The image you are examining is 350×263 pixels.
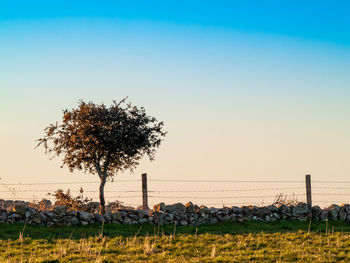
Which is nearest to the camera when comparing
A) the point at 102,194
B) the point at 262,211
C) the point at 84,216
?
the point at 84,216

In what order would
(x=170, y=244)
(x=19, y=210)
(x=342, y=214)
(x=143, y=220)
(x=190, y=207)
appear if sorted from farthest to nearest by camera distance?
(x=342, y=214) < (x=190, y=207) < (x=143, y=220) < (x=19, y=210) < (x=170, y=244)

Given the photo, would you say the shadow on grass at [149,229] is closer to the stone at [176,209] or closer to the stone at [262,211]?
the stone at [262,211]

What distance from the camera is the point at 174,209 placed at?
827 inches

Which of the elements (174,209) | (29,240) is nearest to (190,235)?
(174,209)

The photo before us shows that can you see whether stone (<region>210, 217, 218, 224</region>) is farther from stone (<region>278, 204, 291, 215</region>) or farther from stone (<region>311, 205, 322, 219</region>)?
stone (<region>311, 205, 322, 219</region>)

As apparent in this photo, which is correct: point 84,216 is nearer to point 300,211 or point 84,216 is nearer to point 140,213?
point 140,213

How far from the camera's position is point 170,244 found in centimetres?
1523

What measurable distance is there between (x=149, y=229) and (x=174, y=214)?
1999mm

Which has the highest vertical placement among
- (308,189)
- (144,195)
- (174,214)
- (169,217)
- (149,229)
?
(308,189)

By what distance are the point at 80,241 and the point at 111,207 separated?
6.85 metres

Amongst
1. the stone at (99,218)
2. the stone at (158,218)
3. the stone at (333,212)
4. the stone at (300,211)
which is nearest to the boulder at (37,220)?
the stone at (99,218)

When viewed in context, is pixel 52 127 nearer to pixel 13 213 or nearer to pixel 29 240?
pixel 13 213

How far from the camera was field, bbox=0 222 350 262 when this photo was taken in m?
13.2

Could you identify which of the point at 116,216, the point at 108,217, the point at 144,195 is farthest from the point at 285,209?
the point at 108,217
